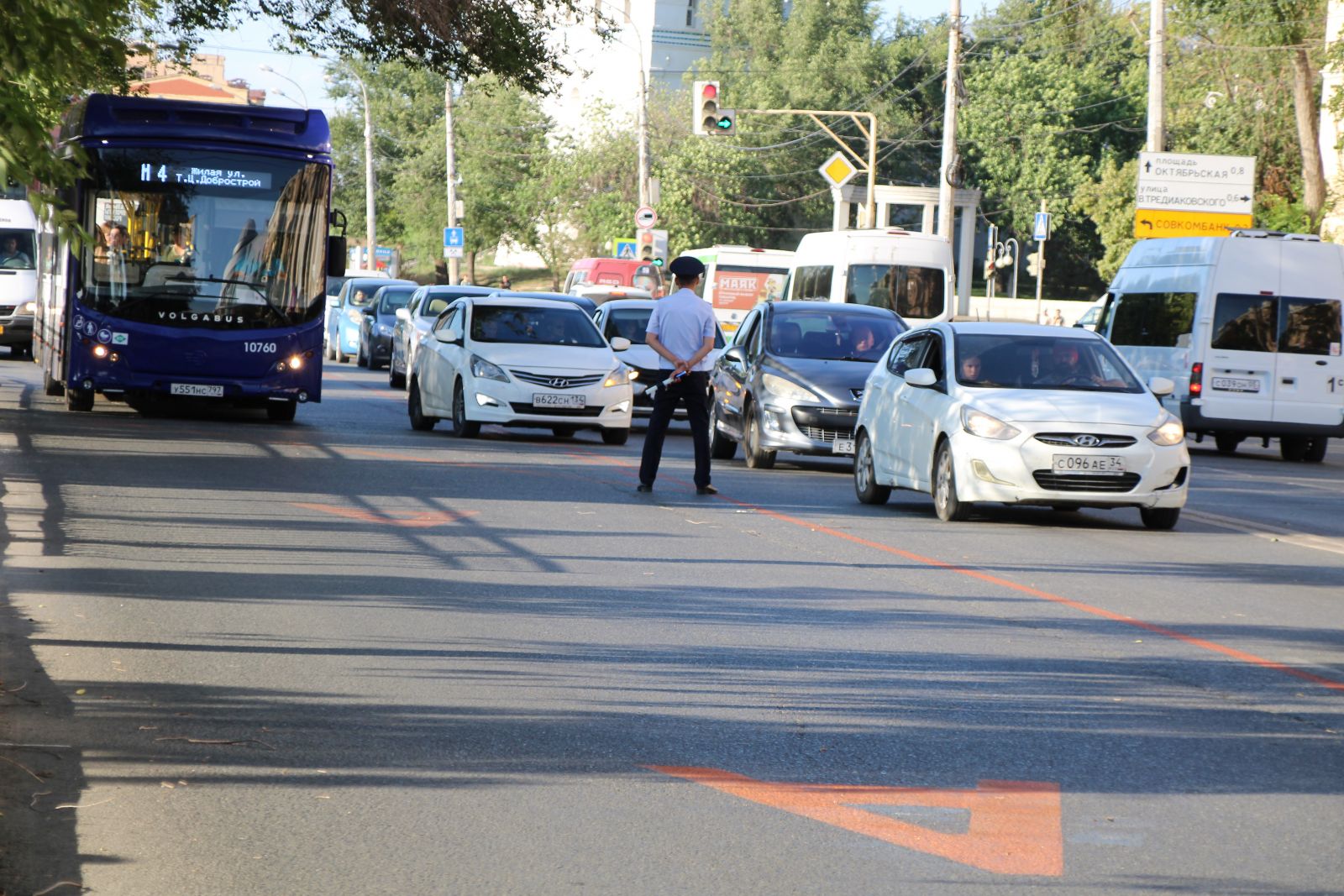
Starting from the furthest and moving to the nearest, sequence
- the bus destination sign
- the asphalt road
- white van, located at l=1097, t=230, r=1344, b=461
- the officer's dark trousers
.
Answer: white van, located at l=1097, t=230, r=1344, b=461, the bus destination sign, the officer's dark trousers, the asphalt road

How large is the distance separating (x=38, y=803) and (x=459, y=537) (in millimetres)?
7253

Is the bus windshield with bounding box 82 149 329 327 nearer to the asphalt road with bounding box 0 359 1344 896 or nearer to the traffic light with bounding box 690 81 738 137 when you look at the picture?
the asphalt road with bounding box 0 359 1344 896

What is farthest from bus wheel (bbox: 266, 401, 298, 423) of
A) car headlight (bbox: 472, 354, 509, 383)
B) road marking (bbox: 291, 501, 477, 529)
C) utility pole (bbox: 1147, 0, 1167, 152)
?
utility pole (bbox: 1147, 0, 1167, 152)

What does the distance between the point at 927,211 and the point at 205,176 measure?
47.2 meters

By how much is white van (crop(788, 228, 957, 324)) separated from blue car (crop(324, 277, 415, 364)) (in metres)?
14.1

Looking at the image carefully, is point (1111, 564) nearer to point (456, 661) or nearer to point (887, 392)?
point (887, 392)

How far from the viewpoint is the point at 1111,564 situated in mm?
13109

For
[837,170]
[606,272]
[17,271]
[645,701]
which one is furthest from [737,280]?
[645,701]

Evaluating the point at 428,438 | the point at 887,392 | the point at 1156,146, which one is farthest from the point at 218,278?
the point at 1156,146

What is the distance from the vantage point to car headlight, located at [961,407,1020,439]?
15078mm

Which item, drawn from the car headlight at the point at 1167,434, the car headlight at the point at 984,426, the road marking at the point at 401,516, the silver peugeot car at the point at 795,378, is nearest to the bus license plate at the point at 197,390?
the silver peugeot car at the point at 795,378

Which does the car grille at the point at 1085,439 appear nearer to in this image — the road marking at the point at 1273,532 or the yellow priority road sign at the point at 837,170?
the road marking at the point at 1273,532

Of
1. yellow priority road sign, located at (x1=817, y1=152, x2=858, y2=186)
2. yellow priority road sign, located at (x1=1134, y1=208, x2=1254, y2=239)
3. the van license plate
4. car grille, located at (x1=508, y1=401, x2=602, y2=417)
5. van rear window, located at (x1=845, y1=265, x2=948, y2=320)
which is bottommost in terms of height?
car grille, located at (x1=508, y1=401, x2=602, y2=417)

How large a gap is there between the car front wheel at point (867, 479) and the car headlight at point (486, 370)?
5810 mm
